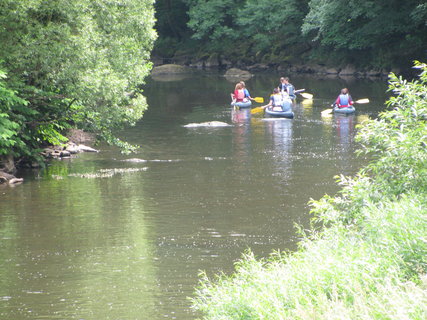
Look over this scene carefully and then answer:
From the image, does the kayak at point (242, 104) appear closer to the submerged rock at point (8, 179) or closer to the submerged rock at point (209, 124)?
the submerged rock at point (209, 124)

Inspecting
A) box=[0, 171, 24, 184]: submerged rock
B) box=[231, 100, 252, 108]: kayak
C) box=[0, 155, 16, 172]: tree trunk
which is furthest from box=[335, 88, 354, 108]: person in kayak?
box=[0, 171, 24, 184]: submerged rock

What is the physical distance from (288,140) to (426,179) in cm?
1602

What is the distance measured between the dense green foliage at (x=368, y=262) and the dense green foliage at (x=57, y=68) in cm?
933

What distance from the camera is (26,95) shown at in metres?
17.7

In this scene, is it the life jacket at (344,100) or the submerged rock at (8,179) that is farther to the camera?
the life jacket at (344,100)

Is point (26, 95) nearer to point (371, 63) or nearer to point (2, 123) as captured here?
point (2, 123)

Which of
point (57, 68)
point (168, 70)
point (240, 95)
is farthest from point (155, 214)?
point (168, 70)

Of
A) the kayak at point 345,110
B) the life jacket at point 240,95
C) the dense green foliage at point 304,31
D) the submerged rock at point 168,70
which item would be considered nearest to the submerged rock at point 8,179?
the kayak at point 345,110

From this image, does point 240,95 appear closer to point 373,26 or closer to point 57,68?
point 57,68

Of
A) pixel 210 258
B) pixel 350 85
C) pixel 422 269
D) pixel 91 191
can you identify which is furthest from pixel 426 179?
pixel 350 85

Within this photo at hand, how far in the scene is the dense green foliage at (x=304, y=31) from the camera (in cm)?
5012

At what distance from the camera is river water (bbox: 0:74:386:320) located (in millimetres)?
10281

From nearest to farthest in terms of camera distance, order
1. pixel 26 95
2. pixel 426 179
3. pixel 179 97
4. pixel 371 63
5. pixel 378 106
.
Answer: pixel 426 179 < pixel 26 95 < pixel 378 106 < pixel 179 97 < pixel 371 63

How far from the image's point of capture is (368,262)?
7.15 meters
